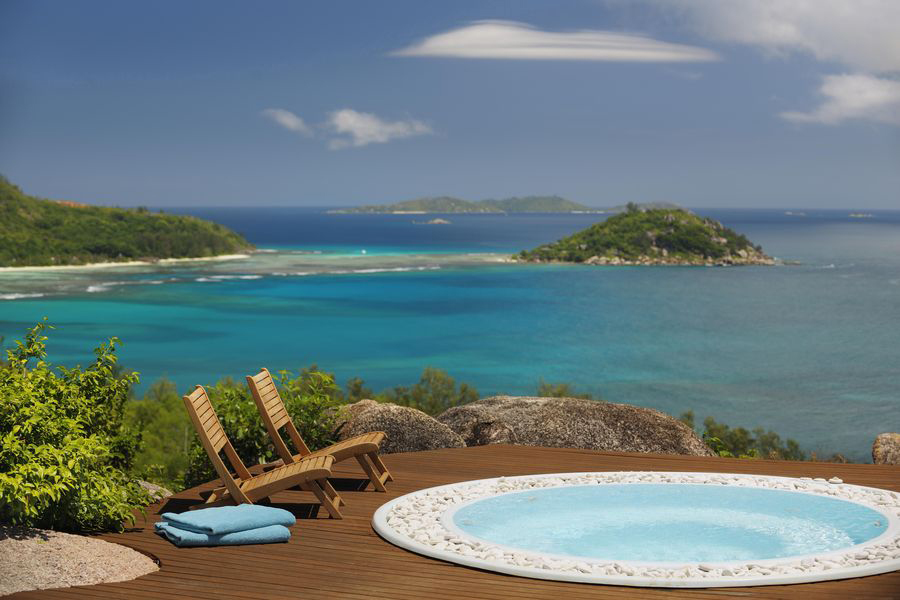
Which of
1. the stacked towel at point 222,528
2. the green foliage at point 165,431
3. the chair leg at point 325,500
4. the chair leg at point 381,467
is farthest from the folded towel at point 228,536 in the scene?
the green foliage at point 165,431

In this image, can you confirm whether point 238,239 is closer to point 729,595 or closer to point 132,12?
point 132,12

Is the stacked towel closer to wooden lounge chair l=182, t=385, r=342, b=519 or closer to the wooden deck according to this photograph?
the wooden deck

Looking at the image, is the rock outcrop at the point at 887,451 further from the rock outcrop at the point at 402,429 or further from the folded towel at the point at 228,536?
the folded towel at the point at 228,536

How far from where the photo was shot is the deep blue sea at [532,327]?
36500 millimetres

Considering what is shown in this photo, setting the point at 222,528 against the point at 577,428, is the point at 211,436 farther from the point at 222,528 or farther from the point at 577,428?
the point at 577,428

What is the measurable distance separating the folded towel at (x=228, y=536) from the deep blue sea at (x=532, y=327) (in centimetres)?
2451

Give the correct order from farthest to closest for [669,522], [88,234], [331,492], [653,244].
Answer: [653,244], [88,234], [669,522], [331,492]

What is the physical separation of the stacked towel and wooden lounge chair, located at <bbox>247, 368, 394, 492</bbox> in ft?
2.52

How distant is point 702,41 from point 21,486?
101 m

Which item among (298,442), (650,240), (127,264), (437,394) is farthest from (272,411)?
(650,240)

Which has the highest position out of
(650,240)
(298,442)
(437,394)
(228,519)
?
(650,240)

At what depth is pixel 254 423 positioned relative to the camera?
25.5ft

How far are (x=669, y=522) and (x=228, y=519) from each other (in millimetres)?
2714

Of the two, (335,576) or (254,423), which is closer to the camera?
(335,576)
